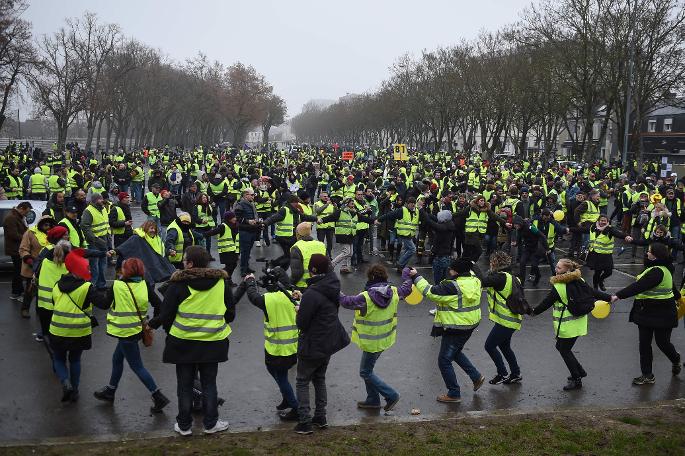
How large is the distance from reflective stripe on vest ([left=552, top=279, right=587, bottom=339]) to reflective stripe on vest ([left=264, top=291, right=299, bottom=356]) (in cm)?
305

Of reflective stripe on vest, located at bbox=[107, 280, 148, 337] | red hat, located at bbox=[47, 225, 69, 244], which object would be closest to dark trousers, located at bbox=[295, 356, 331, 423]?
reflective stripe on vest, located at bbox=[107, 280, 148, 337]

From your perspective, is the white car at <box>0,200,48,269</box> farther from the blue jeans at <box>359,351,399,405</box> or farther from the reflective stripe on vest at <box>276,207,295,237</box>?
the blue jeans at <box>359,351,399,405</box>

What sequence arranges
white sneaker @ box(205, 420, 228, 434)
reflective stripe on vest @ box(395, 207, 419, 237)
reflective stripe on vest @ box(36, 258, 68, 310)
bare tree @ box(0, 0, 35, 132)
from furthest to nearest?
bare tree @ box(0, 0, 35, 132) < reflective stripe on vest @ box(395, 207, 419, 237) < reflective stripe on vest @ box(36, 258, 68, 310) < white sneaker @ box(205, 420, 228, 434)

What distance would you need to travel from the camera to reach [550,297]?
25.4 feet

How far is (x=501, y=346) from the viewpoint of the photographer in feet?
25.9

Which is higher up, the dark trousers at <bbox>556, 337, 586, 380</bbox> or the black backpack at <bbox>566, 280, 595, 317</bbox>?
the black backpack at <bbox>566, 280, 595, 317</bbox>

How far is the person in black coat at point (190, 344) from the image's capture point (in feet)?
20.0

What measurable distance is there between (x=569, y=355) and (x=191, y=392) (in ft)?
13.7

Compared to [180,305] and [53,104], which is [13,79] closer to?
[53,104]

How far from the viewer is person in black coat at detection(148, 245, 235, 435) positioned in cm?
609

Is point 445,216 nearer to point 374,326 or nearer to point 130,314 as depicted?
point 374,326

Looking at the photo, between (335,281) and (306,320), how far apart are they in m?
0.45

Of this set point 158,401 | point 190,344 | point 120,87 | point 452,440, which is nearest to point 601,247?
point 452,440

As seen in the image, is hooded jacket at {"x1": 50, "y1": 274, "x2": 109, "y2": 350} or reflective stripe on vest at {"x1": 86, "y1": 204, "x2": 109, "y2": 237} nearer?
hooded jacket at {"x1": 50, "y1": 274, "x2": 109, "y2": 350}
